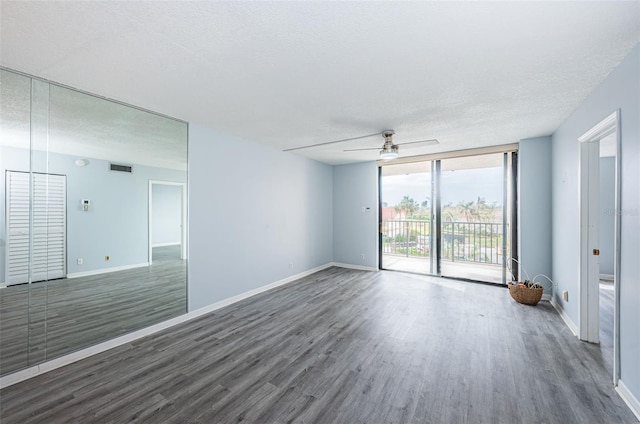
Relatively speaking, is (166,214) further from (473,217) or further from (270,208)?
(473,217)

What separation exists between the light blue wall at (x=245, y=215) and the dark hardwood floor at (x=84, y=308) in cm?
30

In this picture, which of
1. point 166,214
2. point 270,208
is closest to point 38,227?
point 166,214

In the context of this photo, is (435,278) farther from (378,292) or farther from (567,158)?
(567,158)

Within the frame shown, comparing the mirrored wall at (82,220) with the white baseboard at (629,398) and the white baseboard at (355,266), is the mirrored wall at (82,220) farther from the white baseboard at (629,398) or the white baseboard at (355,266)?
the white baseboard at (629,398)

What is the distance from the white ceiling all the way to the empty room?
2 centimetres

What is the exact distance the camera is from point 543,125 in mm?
3461

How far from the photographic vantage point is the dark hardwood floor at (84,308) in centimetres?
216

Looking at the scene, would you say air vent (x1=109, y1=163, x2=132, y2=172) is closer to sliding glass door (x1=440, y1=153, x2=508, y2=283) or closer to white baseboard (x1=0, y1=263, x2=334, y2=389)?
white baseboard (x1=0, y1=263, x2=334, y2=389)

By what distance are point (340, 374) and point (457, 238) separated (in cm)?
454

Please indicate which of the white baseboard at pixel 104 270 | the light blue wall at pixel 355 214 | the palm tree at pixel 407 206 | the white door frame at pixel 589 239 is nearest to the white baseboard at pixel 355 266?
the light blue wall at pixel 355 214

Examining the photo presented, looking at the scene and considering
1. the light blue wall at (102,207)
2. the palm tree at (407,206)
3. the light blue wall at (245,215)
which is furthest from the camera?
the palm tree at (407,206)

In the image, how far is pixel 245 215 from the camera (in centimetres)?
414

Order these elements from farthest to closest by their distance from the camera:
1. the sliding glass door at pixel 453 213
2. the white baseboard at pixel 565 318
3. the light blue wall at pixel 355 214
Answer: the light blue wall at pixel 355 214
the sliding glass door at pixel 453 213
the white baseboard at pixel 565 318

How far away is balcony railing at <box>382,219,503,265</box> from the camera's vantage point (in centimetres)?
532
